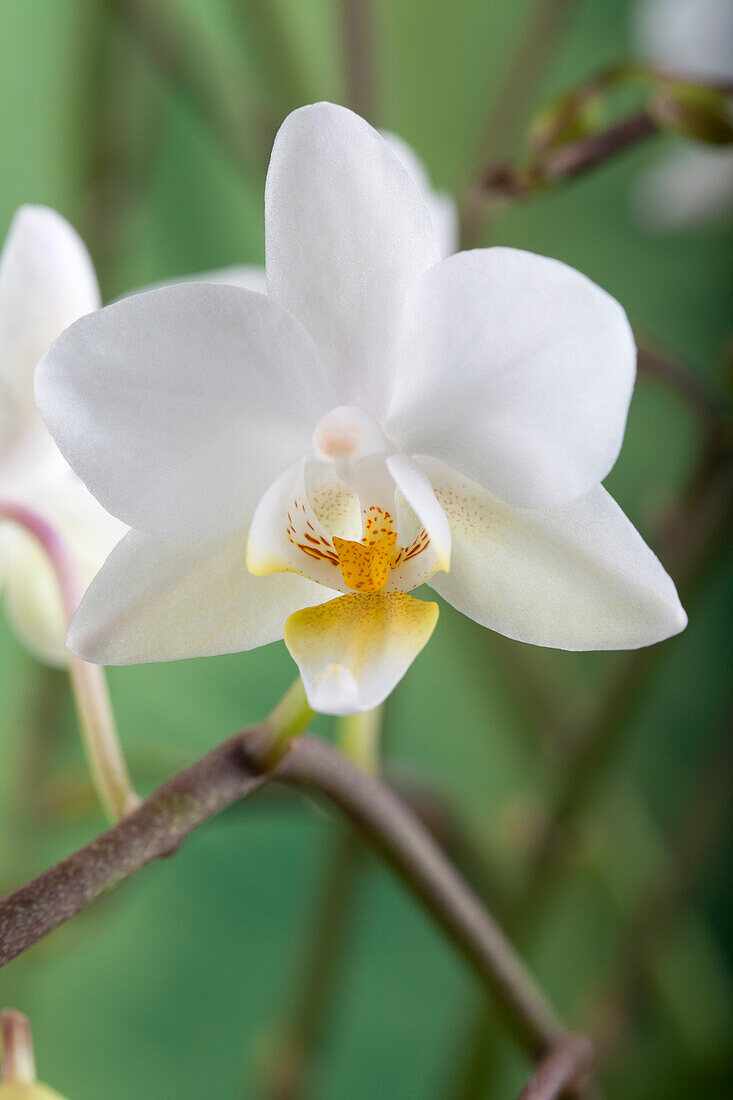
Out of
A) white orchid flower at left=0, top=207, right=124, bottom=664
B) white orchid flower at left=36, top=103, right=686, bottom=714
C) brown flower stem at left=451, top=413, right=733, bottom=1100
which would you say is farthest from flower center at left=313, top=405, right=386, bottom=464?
brown flower stem at left=451, top=413, right=733, bottom=1100

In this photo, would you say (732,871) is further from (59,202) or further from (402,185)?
(402,185)

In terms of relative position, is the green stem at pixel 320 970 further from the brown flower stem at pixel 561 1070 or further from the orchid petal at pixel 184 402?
the orchid petal at pixel 184 402

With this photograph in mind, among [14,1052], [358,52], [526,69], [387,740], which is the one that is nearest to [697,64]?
[526,69]

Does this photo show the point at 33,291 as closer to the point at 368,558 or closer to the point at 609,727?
the point at 368,558

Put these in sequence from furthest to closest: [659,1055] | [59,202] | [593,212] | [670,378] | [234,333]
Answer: [593,212] → [659,1055] → [59,202] → [670,378] → [234,333]

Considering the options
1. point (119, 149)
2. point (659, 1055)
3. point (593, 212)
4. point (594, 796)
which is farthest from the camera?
point (593, 212)

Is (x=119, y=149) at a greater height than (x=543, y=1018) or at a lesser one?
greater

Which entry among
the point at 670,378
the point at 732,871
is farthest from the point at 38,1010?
the point at 670,378

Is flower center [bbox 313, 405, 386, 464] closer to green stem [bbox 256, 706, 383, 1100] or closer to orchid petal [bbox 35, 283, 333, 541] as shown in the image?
orchid petal [bbox 35, 283, 333, 541]
